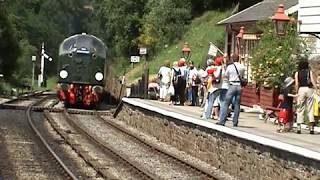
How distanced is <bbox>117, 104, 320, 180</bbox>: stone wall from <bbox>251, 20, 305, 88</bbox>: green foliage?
2.79 metres

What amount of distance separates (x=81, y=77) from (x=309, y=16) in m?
15.5

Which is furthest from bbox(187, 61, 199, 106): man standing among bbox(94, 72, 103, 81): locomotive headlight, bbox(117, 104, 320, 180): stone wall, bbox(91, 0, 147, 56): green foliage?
bbox(91, 0, 147, 56): green foliage

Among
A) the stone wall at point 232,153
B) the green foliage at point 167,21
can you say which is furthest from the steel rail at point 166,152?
the green foliage at point 167,21

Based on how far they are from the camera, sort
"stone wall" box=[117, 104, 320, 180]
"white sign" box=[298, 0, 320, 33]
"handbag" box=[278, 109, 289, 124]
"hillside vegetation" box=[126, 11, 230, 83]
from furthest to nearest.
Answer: "hillside vegetation" box=[126, 11, 230, 83] < "white sign" box=[298, 0, 320, 33] < "handbag" box=[278, 109, 289, 124] < "stone wall" box=[117, 104, 320, 180]

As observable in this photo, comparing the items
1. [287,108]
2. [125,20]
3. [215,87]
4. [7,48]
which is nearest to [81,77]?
[215,87]

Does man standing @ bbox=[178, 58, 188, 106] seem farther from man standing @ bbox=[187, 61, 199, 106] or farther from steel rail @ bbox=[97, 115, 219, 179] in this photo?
steel rail @ bbox=[97, 115, 219, 179]

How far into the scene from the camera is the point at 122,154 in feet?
54.3

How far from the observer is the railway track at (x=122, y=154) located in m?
13.8

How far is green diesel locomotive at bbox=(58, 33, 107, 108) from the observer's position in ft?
104

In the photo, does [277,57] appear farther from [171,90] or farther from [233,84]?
[171,90]

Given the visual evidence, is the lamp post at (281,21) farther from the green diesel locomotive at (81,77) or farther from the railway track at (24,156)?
the green diesel locomotive at (81,77)

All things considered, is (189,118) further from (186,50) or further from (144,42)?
(144,42)

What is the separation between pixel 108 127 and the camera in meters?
23.5

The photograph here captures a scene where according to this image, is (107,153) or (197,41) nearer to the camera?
(107,153)
